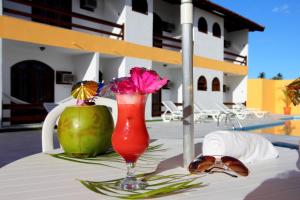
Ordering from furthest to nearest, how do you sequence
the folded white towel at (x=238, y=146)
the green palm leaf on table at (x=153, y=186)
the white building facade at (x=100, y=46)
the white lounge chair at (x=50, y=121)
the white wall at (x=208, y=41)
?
the white wall at (x=208, y=41), the white building facade at (x=100, y=46), the white lounge chair at (x=50, y=121), the folded white towel at (x=238, y=146), the green palm leaf on table at (x=153, y=186)

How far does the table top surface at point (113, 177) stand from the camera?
4.81ft

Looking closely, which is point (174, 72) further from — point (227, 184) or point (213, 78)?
point (227, 184)

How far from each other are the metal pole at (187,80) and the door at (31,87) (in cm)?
882

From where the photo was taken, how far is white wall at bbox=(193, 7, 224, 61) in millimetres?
16516

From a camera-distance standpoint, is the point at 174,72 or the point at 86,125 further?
the point at 174,72

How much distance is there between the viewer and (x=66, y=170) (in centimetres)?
197

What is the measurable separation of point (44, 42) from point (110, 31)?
3995 millimetres

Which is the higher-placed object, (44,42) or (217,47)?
(217,47)

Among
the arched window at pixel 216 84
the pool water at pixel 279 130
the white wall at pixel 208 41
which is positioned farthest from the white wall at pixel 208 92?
the pool water at pixel 279 130

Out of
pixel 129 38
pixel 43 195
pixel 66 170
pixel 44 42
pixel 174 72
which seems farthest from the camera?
pixel 174 72

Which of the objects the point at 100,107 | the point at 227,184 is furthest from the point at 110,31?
the point at 227,184

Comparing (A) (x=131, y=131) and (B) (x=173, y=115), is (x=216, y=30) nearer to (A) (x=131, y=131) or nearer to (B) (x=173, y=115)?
(B) (x=173, y=115)

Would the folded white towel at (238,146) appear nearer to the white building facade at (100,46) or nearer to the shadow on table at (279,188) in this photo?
the shadow on table at (279,188)

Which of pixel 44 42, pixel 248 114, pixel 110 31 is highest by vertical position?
pixel 110 31
